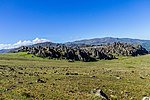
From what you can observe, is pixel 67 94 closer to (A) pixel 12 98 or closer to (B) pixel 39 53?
(A) pixel 12 98

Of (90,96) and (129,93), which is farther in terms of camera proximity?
(129,93)

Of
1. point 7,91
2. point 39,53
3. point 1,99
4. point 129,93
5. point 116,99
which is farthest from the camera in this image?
point 39,53

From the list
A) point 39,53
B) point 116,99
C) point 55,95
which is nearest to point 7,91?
point 55,95

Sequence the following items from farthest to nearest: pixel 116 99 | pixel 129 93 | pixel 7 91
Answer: pixel 129 93
pixel 116 99
pixel 7 91

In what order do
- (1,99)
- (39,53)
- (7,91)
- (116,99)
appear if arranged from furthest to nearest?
(39,53) < (116,99) < (7,91) < (1,99)

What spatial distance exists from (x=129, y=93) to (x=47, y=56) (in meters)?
155

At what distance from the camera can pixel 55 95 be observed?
32.6m

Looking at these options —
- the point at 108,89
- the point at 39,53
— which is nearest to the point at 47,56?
the point at 39,53

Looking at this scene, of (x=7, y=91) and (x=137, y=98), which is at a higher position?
(x=7, y=91)

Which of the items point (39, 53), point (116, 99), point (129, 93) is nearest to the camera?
point (116, 99)

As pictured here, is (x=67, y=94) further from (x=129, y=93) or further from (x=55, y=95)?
(x=129, y=93)

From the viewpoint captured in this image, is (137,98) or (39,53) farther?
(39,53)

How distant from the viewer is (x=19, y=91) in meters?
32.5

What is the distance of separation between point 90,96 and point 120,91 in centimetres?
959
